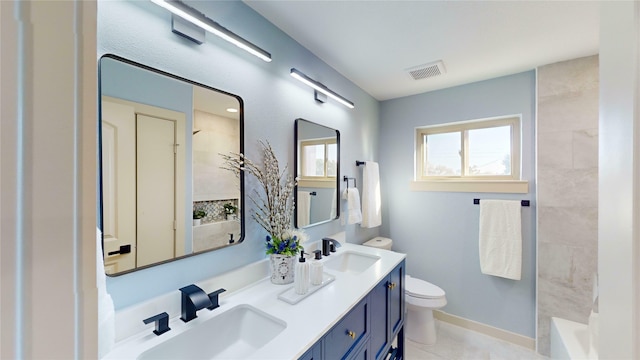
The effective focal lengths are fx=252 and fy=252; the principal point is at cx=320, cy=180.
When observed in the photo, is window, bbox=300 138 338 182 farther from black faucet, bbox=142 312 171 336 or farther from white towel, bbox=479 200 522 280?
white towel, bbox=479 200 522 280

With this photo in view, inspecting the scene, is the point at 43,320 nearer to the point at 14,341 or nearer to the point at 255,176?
the point at 14,341

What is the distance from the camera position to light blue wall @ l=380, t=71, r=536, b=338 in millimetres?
2164

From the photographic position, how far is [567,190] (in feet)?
6.41

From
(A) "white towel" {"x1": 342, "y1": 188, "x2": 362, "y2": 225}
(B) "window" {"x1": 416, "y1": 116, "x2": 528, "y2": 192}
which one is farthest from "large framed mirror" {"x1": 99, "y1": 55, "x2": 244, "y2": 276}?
(B) "window" {"x1": 416, "y1": 116, "x2": 528, "y2": 192}

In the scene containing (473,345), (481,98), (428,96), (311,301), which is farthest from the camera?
(428,96)

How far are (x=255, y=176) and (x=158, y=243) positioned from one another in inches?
21.3

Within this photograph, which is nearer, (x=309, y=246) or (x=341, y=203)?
(x=309, y=246)

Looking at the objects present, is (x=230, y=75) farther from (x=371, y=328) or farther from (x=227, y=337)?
(x=371, y=328)

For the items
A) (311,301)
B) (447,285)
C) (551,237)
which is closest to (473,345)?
(447,285)

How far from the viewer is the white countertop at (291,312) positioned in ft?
2.73

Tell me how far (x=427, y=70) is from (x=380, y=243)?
1659mm

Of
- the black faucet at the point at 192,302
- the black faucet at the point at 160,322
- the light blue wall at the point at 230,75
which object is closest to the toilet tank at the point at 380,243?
the light blue wall at the point at 230,75

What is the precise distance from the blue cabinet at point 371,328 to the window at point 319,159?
33.4 inches

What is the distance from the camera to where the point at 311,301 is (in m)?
1.15
